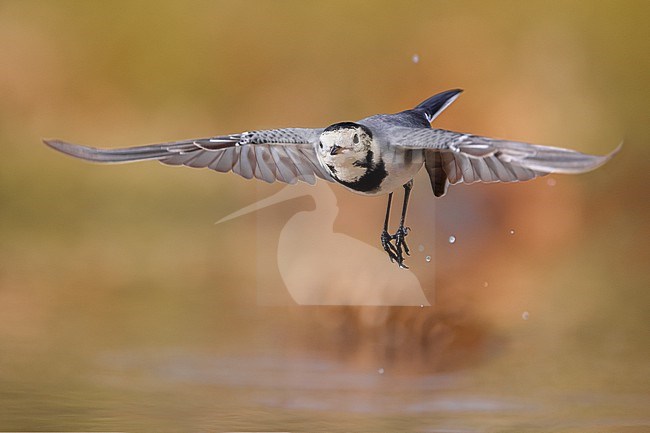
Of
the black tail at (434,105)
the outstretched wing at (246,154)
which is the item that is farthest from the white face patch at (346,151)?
the black tail at (434,105)

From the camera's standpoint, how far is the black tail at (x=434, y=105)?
205 centimetres

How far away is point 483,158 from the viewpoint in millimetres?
1726

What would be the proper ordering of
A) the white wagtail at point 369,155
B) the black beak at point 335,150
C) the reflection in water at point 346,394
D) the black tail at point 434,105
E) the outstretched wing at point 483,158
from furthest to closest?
the reflection in water at point 346,394, the black tail at point 434,105, the black beak at point 335,150, the white wagtail at point 369,155, the outstretched wing at point 483,158

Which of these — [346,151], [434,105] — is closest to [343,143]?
[346,151]

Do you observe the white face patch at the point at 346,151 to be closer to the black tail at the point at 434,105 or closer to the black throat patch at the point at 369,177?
the black throat patch at the point at 369,177

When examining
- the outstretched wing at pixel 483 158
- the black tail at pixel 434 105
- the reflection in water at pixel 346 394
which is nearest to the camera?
the outstretched wing at pixel 483 158

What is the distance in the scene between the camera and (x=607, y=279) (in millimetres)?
3525

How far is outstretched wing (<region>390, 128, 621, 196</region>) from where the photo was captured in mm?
1455

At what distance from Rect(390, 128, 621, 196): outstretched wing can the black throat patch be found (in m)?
0.05

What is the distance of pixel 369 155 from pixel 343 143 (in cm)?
5

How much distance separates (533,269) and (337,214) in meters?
0.71

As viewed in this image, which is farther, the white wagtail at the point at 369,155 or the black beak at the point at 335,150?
the black beak at the point at 335,150

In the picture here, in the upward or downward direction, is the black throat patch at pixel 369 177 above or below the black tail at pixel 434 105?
below

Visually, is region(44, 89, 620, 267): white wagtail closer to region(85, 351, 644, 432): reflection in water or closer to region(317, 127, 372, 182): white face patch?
region(317, 127, 372, 182): white face patch
